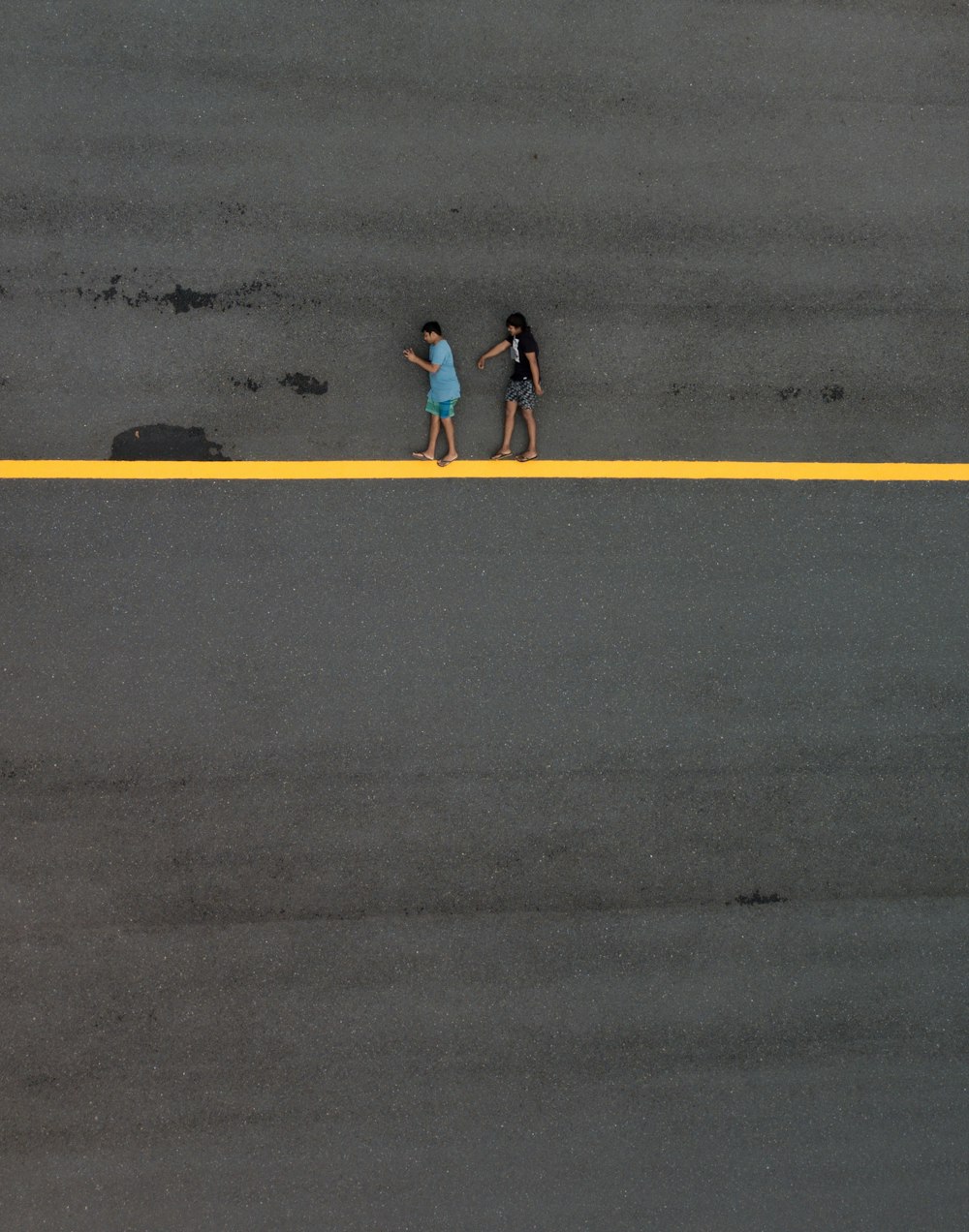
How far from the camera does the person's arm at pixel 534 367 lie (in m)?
6.45

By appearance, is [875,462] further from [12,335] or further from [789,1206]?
[12,335]

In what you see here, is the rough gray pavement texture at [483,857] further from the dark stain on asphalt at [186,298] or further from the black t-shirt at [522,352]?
the dark stain on asphalt at [186,298]

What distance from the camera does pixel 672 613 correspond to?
6.76m

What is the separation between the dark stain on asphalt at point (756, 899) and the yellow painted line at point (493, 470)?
3.16 metres

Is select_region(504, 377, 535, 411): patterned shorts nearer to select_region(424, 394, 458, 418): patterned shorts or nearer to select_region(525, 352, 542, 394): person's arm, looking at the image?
select_region(525, 352, 542, 394): person's arm

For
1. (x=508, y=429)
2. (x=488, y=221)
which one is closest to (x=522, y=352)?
(x=508, y=429)

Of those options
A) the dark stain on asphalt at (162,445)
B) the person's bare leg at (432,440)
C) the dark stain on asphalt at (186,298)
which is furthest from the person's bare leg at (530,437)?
the dark stain on asphalt at (186,298)

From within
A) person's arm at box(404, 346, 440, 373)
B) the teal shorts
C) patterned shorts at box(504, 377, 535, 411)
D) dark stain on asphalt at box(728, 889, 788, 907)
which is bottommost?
dark stain on asphalt at box(728, 889, 788, 907)

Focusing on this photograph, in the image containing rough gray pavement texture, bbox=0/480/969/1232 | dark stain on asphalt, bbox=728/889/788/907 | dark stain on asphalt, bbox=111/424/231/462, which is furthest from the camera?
dark stain on asphalt, bbox=728/889/788/907

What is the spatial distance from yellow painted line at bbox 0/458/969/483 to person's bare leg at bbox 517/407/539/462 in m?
0.06

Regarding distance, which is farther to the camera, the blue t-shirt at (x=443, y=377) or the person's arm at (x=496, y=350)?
the person's arm at (x=496, y=350)

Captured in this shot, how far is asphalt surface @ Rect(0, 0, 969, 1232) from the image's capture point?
6461 millimetres

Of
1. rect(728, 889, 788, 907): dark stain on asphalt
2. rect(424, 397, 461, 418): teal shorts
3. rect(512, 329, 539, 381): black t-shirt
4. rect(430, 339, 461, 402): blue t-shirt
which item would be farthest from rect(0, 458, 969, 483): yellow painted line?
rect(728, 889, 788, 907): dark stain on asphalt

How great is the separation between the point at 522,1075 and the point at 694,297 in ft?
19.5
